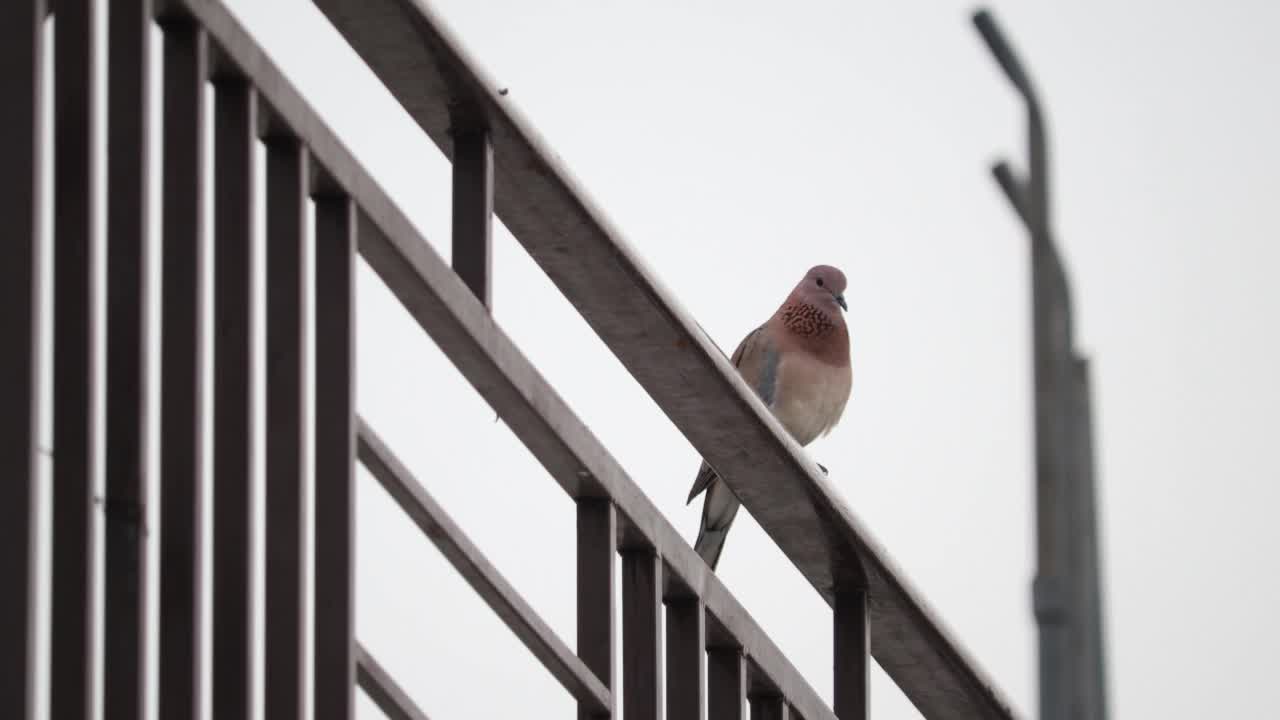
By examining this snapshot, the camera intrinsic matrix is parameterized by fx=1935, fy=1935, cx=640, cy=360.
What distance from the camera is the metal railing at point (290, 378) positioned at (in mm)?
1544

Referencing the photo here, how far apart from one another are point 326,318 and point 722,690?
0.91m

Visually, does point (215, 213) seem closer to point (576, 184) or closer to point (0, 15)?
point (0, 15)

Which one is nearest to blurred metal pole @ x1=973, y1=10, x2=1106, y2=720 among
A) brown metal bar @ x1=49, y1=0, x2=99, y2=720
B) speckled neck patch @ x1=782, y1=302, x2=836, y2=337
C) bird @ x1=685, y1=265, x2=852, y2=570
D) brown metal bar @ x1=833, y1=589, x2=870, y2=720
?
brown metal bar @ x1=49, y1=0, x2=99, y2=720

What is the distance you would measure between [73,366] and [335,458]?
33cm

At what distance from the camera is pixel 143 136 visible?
5.39 ft

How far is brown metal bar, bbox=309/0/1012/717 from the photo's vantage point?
2018 mm

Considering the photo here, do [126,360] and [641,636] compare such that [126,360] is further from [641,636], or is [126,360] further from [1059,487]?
[641,636]

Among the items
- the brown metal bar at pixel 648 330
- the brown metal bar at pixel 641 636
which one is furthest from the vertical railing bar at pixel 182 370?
the brown metal bar at pixel 641 636

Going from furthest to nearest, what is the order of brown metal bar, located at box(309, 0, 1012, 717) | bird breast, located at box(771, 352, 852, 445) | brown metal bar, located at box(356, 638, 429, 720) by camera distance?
bird breast, located at box(771, 352, 852, 445) < brown metal bar, located at box(356, 638, 429, 720) < brown metal bar, located at box(309, 0, 1012, 717)

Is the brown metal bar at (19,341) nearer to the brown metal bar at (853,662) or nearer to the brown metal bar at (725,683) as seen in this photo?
the brown metal bar at (725,683)

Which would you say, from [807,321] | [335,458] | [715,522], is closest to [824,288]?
[807,321]

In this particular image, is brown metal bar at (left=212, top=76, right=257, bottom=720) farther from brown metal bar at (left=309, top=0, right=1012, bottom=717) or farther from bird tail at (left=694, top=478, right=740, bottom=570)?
bird tail at (left=694, top=478, right=740, bottom=570)

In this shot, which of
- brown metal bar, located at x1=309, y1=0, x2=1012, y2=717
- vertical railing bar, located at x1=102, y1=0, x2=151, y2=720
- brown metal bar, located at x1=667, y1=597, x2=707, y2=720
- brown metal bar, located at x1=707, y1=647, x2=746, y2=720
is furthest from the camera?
brown metal bar, located at x1=707, y1=647, x2=746, y2=720

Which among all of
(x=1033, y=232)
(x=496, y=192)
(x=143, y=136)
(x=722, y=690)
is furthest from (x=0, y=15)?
(x=722, y=690)
